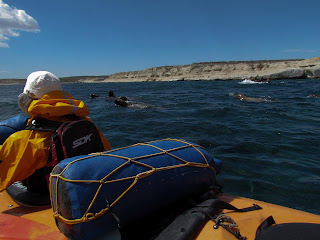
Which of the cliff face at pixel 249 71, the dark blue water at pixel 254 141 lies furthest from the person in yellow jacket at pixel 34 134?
the cliff face at pixel 249 71

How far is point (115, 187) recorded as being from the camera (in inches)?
75.4

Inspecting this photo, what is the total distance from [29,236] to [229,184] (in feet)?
10.5

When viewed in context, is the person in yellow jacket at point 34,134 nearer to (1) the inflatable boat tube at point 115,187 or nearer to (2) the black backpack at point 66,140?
(2) the black backpack at point 66,140

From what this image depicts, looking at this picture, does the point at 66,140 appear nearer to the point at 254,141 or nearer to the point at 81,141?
the point at 81,141

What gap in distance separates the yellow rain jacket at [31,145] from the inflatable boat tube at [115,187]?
44 cm

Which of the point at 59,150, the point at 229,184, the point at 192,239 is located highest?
the point at 59,150

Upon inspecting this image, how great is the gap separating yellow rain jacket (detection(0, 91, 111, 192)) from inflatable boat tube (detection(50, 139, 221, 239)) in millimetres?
438

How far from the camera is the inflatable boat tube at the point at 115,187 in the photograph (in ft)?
5.92

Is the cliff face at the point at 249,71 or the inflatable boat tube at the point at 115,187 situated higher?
the cliff face at the point at 249,71

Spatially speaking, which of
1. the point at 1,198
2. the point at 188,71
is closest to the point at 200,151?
the point at 1,198

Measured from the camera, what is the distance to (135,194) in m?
1.97

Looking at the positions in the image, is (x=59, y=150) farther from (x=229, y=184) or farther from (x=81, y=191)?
(x=229, y=184)

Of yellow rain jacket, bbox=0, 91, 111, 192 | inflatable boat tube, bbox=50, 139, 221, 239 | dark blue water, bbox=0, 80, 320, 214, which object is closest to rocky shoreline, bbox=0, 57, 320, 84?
dark blue water, bbox=0, 80, 320, 214

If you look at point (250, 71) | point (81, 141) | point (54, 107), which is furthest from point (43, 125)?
point (250, 71)
